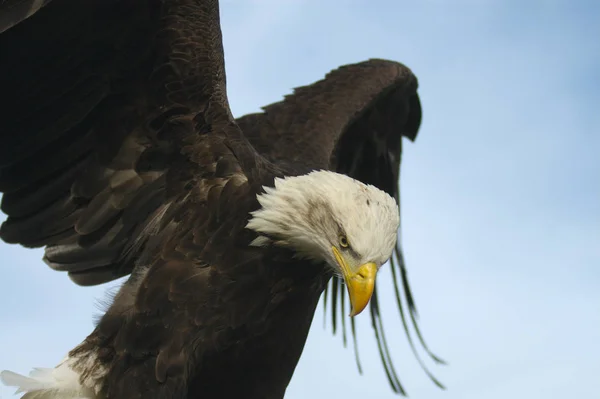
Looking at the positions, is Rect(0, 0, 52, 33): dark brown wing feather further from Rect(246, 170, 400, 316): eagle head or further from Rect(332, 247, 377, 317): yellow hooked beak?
Rect(332, 247, 377, 317): yellow hooked beak

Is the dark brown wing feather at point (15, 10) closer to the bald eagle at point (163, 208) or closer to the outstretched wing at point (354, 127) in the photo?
the bald eagle at point (163, 208)

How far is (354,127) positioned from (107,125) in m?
2.47

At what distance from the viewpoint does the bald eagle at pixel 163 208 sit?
512 cm

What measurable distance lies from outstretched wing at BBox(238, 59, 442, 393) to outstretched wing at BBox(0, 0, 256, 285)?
1.24 metres

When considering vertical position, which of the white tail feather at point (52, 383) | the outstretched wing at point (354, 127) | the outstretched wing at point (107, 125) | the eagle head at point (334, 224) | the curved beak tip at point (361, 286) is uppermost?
the outstretched wing at point (354, 127)

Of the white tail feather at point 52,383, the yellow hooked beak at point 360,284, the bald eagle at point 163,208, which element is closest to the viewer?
the yellow hooked beak at point 360,284

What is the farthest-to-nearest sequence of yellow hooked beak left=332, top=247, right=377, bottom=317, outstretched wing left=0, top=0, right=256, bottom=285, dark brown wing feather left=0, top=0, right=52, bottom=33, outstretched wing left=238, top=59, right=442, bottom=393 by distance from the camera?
outstretched wing left=238, top=59, right=442, bottom=393 → outstretched wing left=0, top=0, right=256, bottom=285 → dark brown wing feather left=0, top=0, right=52, bottom=33 → yellow hooked beak left=332, top=247, right=377, bottom=317

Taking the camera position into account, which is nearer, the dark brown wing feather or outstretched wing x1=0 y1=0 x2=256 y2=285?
the dark brown wing feather

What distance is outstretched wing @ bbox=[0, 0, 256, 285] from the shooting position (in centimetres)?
528

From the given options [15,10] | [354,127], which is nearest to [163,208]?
[15,10]

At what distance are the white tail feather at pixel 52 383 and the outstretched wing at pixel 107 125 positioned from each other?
573mm

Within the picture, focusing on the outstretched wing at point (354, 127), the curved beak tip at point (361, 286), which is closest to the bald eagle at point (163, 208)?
the curved beak tip at point (361, 286)

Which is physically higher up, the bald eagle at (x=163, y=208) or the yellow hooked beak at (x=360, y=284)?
the bald eagle at (x=163, y=208)

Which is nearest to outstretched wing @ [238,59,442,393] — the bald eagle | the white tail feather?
the bald eagle
